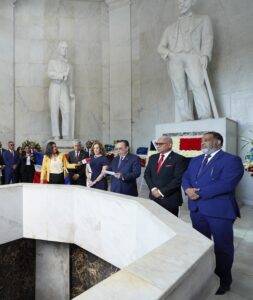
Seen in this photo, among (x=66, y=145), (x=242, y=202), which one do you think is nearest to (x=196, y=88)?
(x=242, y=202)

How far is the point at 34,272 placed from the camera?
5363 mm

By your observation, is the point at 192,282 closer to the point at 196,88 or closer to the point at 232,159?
the point at 232,159

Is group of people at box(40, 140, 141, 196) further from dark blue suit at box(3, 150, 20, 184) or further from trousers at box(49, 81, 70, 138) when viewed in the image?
→ trousers at box(49, 81, 70, 138)

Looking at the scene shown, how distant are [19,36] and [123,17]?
3.93 meters

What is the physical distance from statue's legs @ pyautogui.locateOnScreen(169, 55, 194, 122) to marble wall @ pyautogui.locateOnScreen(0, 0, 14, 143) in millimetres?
6270

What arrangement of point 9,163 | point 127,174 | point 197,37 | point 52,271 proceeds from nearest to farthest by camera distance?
point 127,174 < point 52,271 < point 197,37 < point 9,163

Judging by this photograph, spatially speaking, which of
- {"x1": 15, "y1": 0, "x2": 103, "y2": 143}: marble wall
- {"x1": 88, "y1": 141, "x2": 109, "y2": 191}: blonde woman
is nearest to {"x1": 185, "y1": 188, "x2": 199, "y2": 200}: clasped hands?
{"x1": 88, "y1": 141, "x2": 109, "y2": 191}: blonde woman

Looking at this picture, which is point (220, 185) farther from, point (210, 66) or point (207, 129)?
point (210, 66)

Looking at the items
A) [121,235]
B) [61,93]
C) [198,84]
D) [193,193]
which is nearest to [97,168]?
[121,235]

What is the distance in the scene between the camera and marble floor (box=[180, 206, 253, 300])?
3051 mm

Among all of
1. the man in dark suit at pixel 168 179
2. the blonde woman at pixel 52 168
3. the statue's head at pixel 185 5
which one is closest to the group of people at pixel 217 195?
the man in dark suit at pixel 168 179

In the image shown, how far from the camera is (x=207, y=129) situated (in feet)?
24.5

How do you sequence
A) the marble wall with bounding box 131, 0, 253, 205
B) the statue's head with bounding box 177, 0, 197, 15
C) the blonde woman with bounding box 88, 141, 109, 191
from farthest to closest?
the marble wall with bounding box 131, 0, 253, 205 < the statue's head with bounding box 177, 0, 197, 15 < the blonde woman with bounding box 88, 141, 109, 191

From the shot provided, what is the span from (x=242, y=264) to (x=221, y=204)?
1.12 metres
